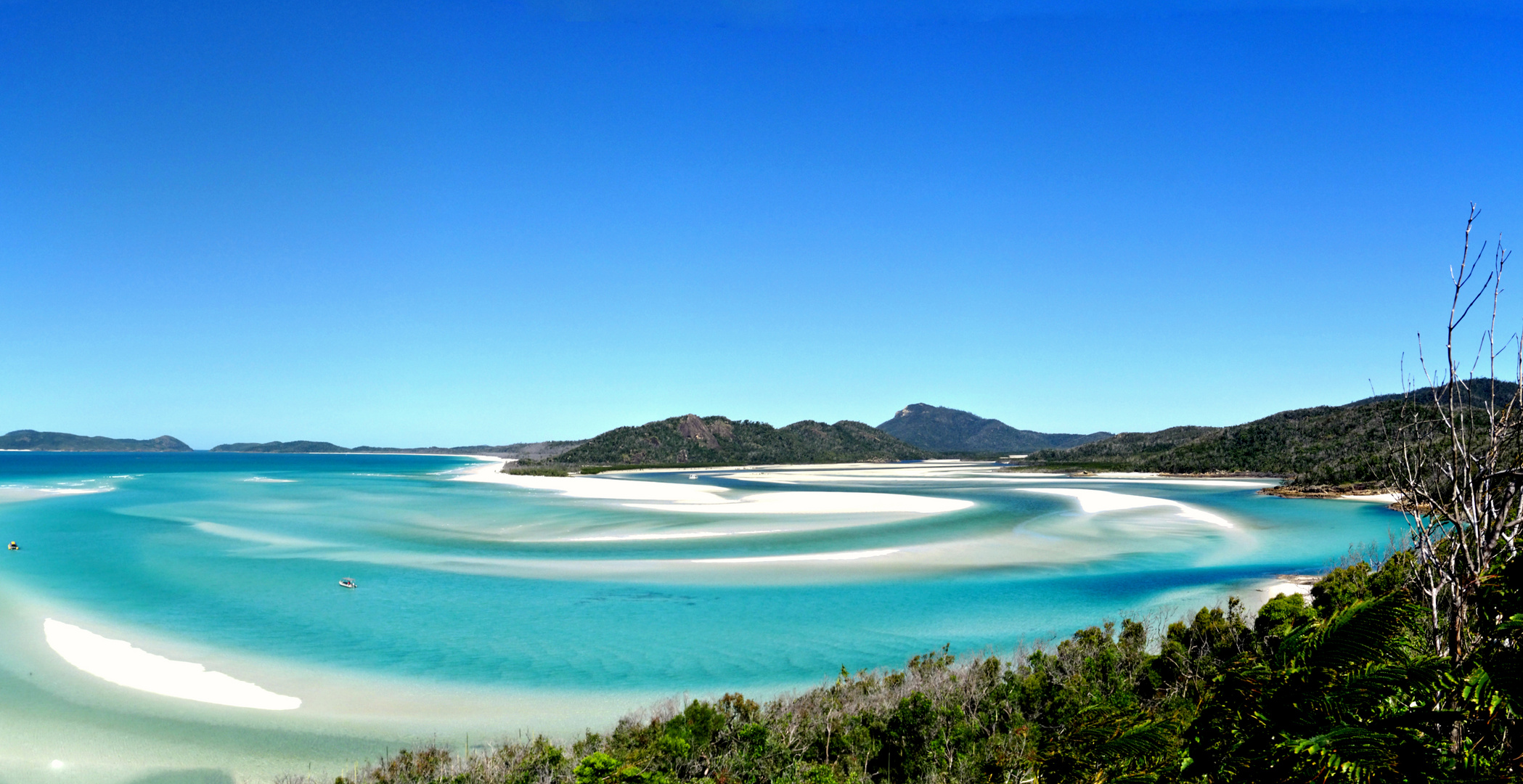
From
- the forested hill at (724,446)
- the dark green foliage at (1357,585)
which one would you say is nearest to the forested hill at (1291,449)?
the dark green foliage at (1357,585)

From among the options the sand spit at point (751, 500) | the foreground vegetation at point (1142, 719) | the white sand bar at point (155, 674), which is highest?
the foreground vegetation at point (1142, 719)

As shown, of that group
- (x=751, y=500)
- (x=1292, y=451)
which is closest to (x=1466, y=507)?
(x=751, y=500)

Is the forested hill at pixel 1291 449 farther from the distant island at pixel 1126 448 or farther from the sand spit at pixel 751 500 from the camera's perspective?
the sand spit at pixel 751 500

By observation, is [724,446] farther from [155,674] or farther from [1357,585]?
[1357,585]

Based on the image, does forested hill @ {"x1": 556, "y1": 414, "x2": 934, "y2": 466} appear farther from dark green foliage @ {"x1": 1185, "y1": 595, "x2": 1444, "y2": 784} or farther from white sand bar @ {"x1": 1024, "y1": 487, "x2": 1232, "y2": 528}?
dark green foliage @ {"x1": 1185, "y1": 595, "x2": 1444, "y2": 784}

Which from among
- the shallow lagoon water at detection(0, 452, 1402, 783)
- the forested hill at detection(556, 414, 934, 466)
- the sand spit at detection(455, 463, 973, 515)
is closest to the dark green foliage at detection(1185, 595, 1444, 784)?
the shallow lagoon water at detection(0, 452, 1402, 783)

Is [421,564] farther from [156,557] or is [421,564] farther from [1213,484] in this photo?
[1213,484]
